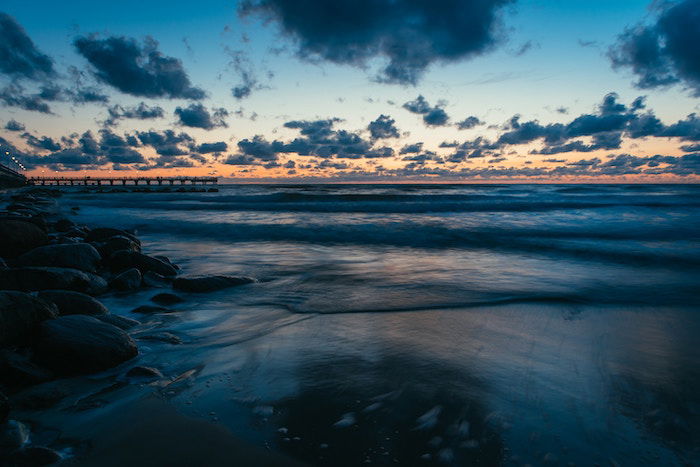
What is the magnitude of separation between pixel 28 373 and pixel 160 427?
1385 millimetres

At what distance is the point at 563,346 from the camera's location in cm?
380

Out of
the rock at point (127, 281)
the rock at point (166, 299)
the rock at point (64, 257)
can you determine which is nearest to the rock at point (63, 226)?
the rock at point (64, 257)

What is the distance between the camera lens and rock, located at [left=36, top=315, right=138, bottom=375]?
3.16 meters

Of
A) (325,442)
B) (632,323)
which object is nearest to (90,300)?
(325,442)

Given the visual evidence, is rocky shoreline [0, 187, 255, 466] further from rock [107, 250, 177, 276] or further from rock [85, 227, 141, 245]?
rock [85, 227, 141, 245]

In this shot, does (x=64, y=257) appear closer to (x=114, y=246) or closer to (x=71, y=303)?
(x=114, y=246)

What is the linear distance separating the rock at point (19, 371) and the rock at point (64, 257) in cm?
389

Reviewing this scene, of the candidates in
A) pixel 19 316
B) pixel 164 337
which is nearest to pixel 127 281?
pixel 164 337

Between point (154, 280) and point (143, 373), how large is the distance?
12.2ft

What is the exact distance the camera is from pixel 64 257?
6.54 meters

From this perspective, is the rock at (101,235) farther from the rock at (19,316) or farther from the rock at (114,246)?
the rock at (19,316)

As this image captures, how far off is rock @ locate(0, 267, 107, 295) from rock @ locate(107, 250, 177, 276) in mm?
1096

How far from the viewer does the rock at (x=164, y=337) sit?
12.9 ft

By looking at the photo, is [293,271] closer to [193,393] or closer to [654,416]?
[193,393]
